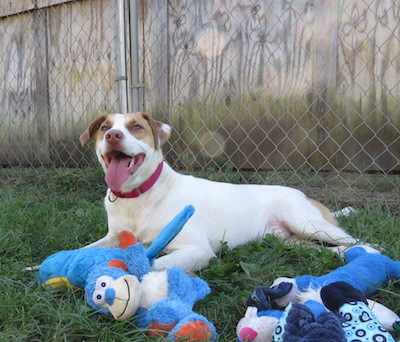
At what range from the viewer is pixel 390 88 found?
3729 millimetres

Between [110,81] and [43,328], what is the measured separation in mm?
3694

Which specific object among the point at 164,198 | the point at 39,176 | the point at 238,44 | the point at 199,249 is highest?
the point at 238,44

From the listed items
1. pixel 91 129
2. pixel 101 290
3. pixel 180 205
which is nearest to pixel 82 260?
pixel 101 290

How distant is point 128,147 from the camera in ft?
8.04

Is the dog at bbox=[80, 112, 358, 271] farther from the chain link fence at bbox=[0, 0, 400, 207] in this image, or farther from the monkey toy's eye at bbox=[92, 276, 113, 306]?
the chain link fence at bbox=[0, 0, 400, 207]

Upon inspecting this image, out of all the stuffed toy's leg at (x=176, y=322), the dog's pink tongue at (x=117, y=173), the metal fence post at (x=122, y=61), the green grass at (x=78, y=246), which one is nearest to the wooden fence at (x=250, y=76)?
the metal fence post at (x=122, y=61)

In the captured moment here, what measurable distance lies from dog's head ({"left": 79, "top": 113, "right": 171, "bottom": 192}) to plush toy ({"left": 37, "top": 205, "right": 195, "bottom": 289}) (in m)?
0.63

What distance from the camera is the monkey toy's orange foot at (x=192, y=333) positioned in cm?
134

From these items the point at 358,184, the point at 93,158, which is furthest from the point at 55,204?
the point at 358,184

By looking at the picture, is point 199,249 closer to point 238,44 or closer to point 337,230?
point 337,230

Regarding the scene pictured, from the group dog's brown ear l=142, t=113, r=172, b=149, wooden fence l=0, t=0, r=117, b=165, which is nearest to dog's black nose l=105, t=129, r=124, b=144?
dog's brown ear l=142, t=113, r=172, b=149

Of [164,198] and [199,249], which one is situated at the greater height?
[164,198]

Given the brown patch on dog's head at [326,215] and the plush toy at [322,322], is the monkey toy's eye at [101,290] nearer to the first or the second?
the plush toy at [322,322]

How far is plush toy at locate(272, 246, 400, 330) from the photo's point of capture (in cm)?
153
